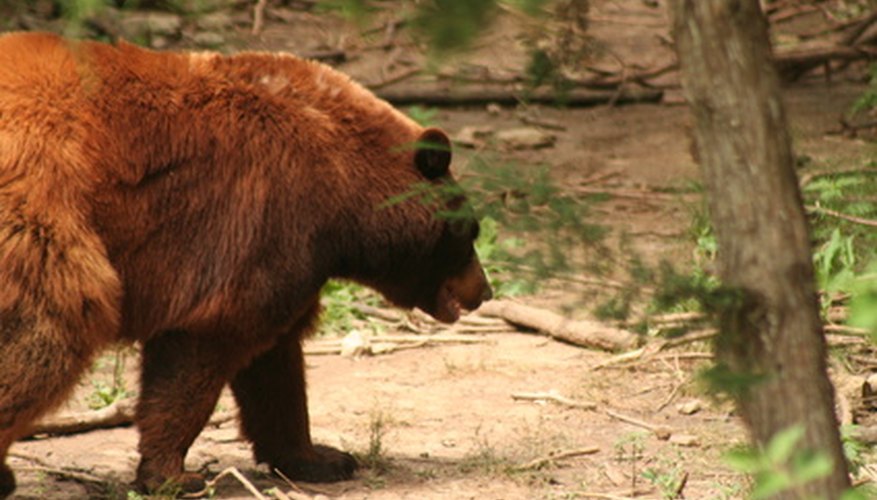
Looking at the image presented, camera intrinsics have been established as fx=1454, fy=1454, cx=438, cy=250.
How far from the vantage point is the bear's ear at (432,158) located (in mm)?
6289

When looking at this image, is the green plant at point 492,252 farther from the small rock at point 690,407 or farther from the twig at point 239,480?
the twig at point 239,480

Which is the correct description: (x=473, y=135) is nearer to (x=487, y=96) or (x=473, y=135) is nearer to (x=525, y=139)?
(x=525, y=139)

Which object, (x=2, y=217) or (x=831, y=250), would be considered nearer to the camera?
(x=2, y=217)

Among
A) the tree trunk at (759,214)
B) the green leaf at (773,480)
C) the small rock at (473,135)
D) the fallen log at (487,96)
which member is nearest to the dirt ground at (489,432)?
the tree trunk at (759,214)

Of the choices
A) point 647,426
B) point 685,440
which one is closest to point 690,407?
point 647,426

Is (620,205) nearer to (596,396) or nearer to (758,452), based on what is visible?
(596,396)

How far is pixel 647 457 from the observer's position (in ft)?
22.2

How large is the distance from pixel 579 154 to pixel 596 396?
5.23m

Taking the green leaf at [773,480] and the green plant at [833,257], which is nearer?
the green leaf at [773,480]

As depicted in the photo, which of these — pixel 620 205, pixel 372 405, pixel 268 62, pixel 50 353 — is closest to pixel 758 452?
pixel 50 353

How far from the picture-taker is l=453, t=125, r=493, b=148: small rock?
40.8ft

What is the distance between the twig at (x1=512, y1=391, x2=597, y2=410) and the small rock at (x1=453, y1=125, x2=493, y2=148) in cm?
474

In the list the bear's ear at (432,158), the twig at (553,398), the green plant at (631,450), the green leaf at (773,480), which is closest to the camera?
the green leaf at (773,480)

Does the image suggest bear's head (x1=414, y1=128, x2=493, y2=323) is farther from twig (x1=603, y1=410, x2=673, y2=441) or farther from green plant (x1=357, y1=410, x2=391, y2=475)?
twig (x1=603, y1=410, x2=673, y2=441)
